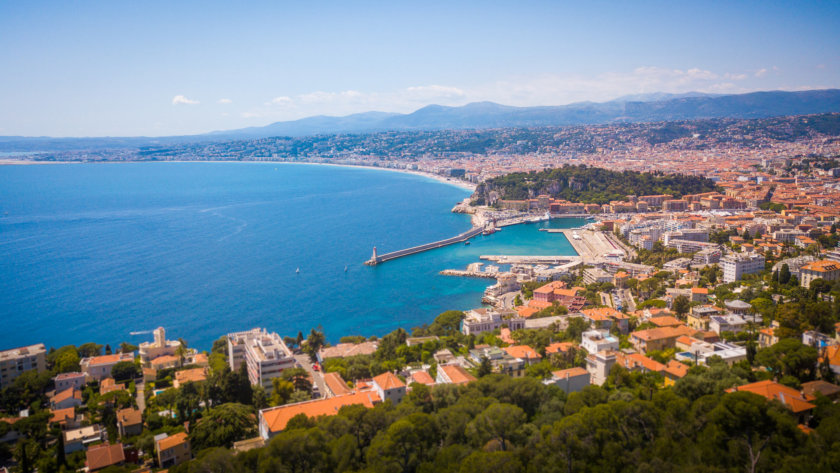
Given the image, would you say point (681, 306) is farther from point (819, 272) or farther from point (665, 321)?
point (819, 272)

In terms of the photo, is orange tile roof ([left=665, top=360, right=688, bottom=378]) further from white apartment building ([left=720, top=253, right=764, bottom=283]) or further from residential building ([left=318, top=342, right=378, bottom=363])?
white apartment building ([left=720, top=253, right=764, bottom=283])

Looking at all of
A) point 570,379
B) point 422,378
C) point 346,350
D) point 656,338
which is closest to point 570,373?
point 570,379

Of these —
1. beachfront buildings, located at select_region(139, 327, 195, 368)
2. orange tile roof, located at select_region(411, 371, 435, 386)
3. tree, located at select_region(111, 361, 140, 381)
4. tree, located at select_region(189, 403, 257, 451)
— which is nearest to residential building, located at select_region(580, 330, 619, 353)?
orange tile roof, located at select_region(411, 371, 435, 386)

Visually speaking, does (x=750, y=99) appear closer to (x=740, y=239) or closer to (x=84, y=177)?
(x=740, y=239)

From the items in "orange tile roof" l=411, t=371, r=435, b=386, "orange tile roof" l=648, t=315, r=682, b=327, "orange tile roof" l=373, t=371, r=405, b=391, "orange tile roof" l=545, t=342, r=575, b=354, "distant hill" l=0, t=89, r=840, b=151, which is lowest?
"orange tile roof" l=648, t=315, r=682, b=327

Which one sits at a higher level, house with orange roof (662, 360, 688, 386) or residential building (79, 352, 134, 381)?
house with orange roof (662, 360, 688, 386)
